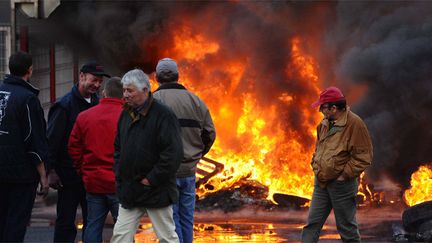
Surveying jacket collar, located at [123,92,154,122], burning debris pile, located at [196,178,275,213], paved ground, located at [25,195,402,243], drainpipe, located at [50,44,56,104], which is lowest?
paved ground, located at [25,195,402,243]

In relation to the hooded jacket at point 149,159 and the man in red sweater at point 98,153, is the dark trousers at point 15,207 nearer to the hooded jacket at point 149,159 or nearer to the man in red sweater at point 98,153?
the man in red sweater at point 98,153

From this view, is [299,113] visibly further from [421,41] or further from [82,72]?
[82,72]

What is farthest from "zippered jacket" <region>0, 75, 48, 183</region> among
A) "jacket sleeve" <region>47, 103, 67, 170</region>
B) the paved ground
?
the paved ground

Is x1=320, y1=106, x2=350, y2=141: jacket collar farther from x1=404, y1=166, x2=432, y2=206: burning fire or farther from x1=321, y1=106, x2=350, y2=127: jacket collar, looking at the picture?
x1=404, y1=166, x2=432, y2=206: burning fire

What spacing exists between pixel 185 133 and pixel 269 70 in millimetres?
6121

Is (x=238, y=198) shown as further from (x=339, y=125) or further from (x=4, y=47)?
(x=339, y=125)

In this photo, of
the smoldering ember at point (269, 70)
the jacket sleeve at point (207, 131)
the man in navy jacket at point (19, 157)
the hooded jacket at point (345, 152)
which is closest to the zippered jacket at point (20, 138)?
the man in navy jacket at point (19, 157)

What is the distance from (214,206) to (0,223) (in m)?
5.74

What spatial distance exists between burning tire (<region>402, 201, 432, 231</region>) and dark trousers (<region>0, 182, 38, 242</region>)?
15.7 ft

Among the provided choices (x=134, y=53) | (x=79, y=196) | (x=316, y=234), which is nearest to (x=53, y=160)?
(x=79, y=196)

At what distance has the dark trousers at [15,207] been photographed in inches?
253

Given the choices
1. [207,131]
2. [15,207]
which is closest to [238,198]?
[207,131]

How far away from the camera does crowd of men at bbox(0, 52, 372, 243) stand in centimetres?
597

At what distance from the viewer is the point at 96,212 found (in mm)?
6816
